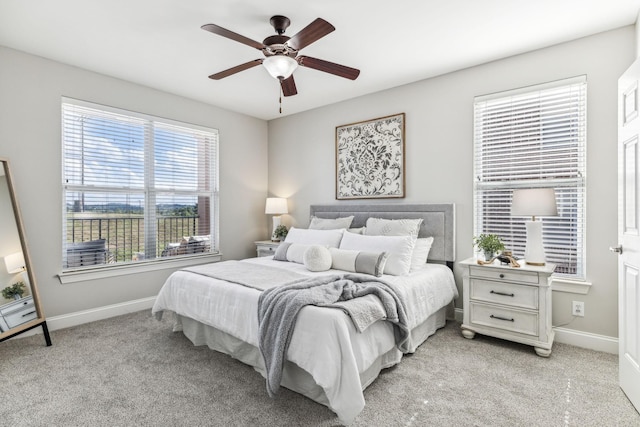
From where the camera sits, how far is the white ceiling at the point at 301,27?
2.42 m

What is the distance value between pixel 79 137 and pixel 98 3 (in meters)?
1.62

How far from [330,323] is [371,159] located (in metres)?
2.68

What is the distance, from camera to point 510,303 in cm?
280

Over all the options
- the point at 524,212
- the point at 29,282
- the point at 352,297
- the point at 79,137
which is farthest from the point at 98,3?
the point at 524,212

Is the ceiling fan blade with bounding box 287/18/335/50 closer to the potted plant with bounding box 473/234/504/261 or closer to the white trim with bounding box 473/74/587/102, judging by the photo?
the white trim with bounding box 473/74/587/102

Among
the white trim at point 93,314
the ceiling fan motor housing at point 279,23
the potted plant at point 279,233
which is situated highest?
the ceiling fan motor housing at point 279,23

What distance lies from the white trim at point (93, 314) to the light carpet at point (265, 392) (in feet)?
1.13

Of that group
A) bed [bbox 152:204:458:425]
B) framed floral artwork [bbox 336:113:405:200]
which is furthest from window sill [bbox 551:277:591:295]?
framed floral artwork [bbox 336:113:405:200]

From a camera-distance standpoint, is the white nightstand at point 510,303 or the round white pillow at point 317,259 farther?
the round white pillow at point 317,259

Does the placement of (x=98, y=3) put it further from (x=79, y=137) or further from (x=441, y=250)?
(x=441, y=250)

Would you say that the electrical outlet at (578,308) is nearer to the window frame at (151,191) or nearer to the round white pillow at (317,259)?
the round white pillow at (317,259)

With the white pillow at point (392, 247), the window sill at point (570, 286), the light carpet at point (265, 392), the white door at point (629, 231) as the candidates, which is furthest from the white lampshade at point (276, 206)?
the white door at point (629, 231)

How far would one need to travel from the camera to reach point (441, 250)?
3.56m

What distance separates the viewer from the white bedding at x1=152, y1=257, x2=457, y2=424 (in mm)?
1810
